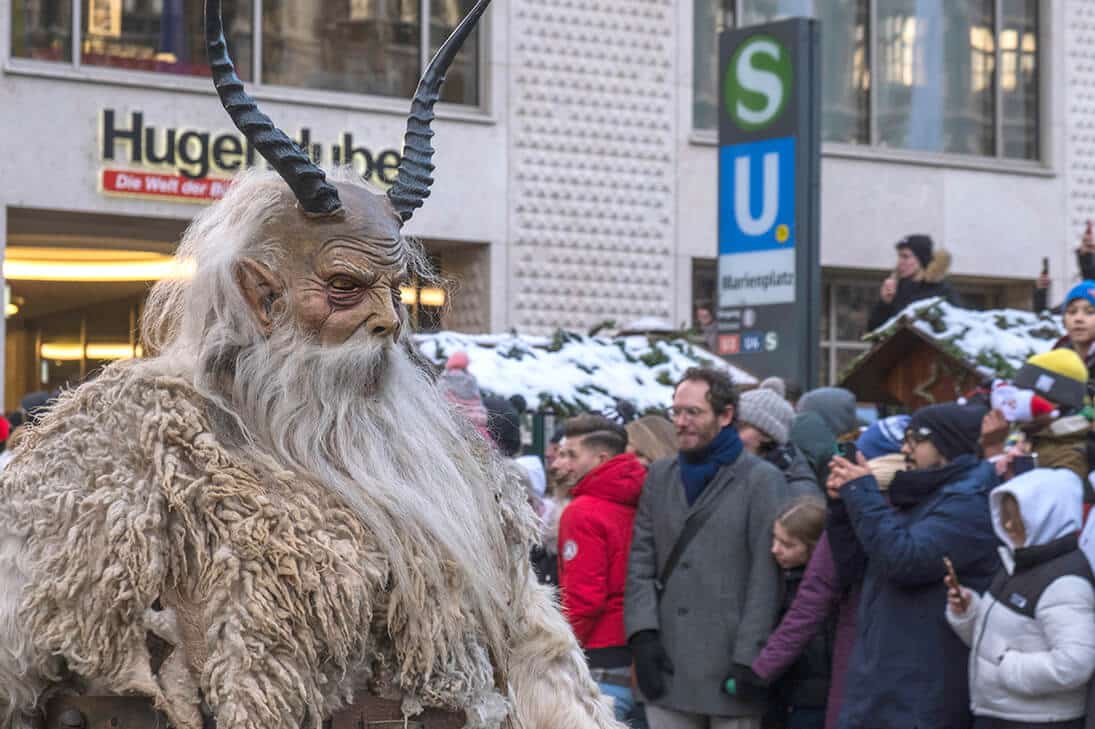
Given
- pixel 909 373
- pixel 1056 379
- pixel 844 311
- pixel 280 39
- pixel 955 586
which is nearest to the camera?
pixel 955 586

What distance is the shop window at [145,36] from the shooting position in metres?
15.0

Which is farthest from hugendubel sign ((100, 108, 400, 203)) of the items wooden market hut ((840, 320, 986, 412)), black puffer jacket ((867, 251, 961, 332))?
wooden market hut ((840, 320, 986, 412))

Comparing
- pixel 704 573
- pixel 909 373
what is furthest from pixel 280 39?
pixel 704 573

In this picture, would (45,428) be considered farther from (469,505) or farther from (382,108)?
(382,108)

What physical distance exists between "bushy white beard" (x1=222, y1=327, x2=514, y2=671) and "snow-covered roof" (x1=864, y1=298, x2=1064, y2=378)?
6.17 metres

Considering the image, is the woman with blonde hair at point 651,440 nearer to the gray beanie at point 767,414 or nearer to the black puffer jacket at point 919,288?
the gray beanie at point 767,414

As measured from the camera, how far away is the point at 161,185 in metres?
15.0

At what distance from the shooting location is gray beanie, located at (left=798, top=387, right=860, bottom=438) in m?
8.38

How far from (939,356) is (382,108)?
24.8ft

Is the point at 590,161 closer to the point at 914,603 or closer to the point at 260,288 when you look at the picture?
the point at 914,603

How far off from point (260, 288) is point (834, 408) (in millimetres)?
5575

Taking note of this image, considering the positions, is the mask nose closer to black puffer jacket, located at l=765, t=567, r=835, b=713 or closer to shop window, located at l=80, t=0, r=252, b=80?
black puffer jacket, located at l=765, t=567, r=835, b=713

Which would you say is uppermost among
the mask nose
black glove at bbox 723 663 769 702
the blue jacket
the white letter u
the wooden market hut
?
the white letter u

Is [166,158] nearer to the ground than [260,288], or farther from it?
farther from it
